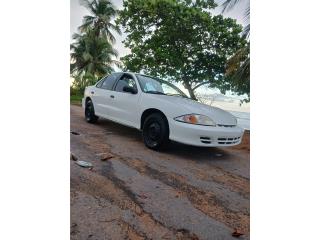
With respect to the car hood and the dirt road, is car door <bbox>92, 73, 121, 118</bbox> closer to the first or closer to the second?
the dirt road

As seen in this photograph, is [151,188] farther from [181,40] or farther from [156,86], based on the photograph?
[181,40]

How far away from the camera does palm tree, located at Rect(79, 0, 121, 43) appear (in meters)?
1.57

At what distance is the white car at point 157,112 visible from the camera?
1633 millimetres

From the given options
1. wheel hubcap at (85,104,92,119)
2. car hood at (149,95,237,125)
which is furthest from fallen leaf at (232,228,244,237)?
wheel hubcap at (85,104,92,119)

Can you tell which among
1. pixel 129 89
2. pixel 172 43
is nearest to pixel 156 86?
pixel 129 89

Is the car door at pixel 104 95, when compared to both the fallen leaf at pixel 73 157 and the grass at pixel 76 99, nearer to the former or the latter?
the grass at pixel 76 99

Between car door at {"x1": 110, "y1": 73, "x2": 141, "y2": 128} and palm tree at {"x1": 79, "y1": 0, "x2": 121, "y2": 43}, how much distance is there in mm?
262

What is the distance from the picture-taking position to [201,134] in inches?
67.3

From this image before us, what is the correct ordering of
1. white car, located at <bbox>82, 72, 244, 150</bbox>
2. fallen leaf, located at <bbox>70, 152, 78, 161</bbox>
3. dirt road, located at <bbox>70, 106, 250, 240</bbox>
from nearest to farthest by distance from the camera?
1. dirt road, located at <bbox>70, 106, 250, 240</bbox>
2. fallen leaf, located at <bbox>70, 152, 78, 161</bbox>
3. white car, located at <bbox>82, 72, 244, 150</bbox>

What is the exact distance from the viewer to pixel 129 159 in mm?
1598
